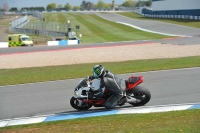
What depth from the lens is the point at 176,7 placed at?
85.7 meters

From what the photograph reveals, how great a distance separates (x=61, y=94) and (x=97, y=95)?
3096 mm

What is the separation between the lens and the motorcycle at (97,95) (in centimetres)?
1076

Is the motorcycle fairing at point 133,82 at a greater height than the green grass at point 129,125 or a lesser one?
greater

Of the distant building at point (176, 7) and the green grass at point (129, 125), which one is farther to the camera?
the distant building at point (176, 7)

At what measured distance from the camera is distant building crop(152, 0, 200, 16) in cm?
7436

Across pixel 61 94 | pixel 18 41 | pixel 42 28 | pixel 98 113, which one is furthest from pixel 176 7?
pixel 98 113

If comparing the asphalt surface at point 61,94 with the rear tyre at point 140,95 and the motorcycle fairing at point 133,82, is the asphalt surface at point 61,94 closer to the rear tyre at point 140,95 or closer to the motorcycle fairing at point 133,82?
the rear tyre at point 140,95

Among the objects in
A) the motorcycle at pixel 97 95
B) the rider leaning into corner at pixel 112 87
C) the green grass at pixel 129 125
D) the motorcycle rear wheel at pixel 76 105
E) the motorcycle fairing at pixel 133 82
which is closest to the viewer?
the green grass at pixel 129 125

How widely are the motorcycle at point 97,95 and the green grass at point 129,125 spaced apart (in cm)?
156

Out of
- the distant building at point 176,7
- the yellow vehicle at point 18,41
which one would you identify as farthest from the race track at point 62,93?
the distant building at point 176,7

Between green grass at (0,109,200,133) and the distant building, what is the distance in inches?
2596

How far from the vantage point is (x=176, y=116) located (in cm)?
866

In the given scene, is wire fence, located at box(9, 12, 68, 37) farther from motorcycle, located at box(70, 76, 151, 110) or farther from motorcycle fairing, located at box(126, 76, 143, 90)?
motorcycle fairing, located at box(126, 76, 143, 90)

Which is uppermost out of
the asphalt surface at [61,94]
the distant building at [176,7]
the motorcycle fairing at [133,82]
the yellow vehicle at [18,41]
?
the distant building at [176,7]
